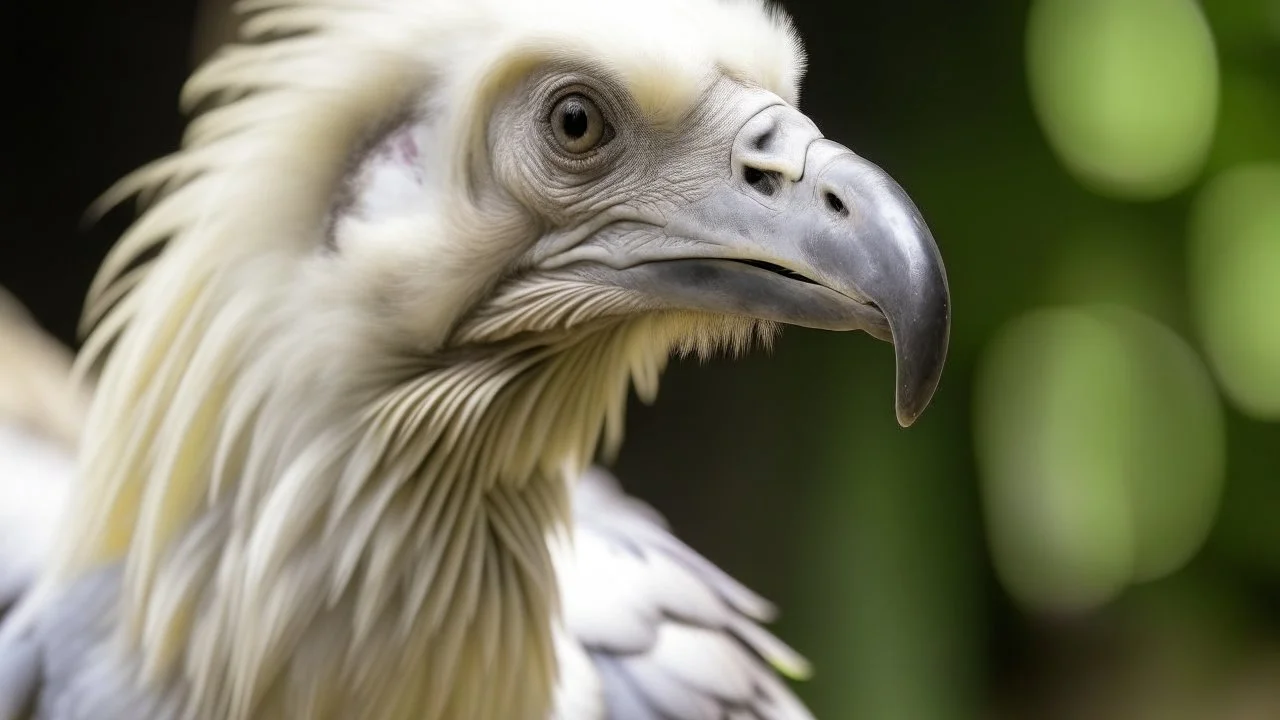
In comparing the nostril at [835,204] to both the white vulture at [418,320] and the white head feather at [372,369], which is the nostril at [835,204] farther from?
the white head feather at [372,369]

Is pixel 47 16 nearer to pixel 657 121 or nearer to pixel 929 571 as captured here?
pixel 657 121

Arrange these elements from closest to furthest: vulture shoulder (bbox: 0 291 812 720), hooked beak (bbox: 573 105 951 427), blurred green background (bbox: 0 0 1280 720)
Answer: hooked beak (bbox: 573 105 951 427) < vulture shoulder (bbox: 0 291 812 720) < blurred green background (bbox: 0 0 1280 720)

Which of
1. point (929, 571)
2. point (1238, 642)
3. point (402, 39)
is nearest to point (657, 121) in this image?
point (402, 39)

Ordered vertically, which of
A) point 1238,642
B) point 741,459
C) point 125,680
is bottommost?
point 1238,642

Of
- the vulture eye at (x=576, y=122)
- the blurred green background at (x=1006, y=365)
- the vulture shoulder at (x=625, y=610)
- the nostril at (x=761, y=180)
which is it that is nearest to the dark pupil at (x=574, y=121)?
the vulture eye at (x=576, y=122)

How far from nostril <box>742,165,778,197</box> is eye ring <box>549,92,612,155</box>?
11cm

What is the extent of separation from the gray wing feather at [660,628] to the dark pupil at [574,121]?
0.41 m

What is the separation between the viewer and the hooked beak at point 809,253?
0.80m

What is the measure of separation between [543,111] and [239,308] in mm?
268

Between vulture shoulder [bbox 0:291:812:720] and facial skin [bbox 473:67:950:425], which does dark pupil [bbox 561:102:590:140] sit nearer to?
facial skin [bbox 473:67:950:425]

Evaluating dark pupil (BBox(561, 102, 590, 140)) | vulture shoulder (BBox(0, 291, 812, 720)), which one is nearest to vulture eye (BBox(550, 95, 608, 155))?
dark pupil (BBox(561, 102, 590, 140))

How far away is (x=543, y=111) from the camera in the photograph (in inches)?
35.0

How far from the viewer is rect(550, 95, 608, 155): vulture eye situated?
887 mm

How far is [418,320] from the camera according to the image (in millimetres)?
897
